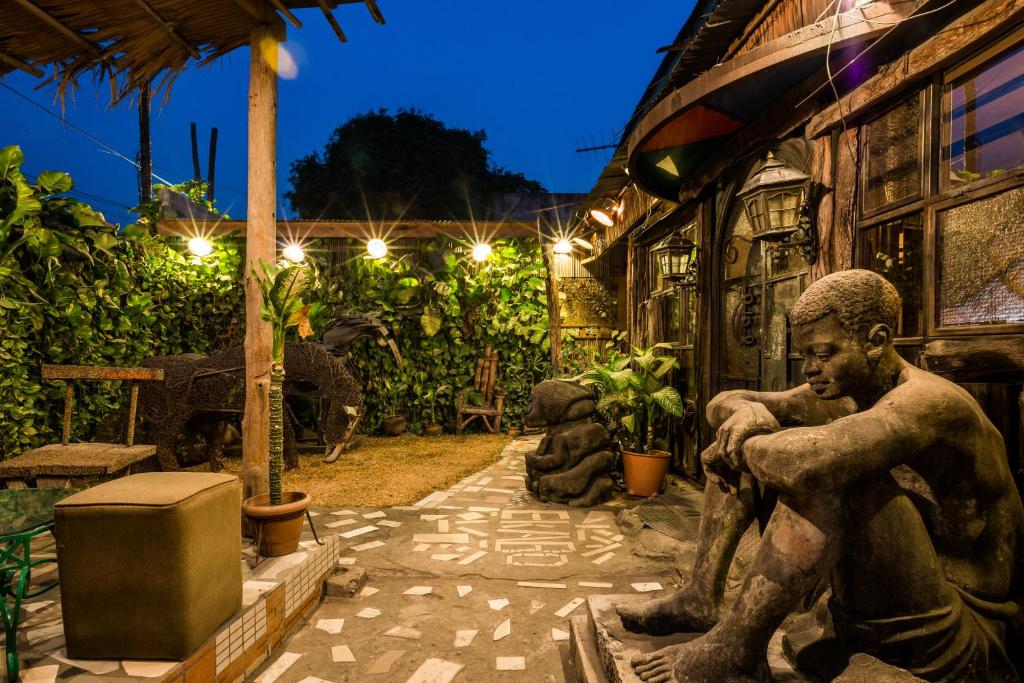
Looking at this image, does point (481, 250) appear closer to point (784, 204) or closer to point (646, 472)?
point (646, 472)

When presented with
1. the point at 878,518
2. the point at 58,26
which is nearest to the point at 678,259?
the point at 878,518

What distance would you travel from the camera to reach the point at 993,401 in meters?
2.32

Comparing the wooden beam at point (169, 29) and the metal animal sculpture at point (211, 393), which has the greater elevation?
the wooden beam at point (169, 29)

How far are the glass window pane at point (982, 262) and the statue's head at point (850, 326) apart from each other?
1173 millimetres

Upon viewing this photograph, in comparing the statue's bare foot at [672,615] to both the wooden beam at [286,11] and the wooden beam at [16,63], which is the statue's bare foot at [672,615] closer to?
the wooden beam at [286,11]

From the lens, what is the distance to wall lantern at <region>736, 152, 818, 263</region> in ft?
11.6

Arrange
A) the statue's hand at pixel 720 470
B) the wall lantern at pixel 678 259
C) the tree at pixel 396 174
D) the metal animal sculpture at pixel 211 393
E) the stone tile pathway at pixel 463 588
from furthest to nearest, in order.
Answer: the tree at pixel 396 174 < the metal animal sculpture at pixel 211 393 < the wall lantern at pixel 678 259 < the stone tile pathway at pixel 463 588 < the statue's hand at pixel 720 470

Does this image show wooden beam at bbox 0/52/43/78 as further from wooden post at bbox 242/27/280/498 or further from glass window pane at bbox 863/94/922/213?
glass window pane at bbox 863/94/922/213

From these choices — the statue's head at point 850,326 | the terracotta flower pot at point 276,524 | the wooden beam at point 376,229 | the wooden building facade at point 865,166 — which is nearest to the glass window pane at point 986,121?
the wooden building facade at point 865,166

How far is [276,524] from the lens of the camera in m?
3.21

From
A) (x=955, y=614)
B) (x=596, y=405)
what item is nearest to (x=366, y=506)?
(x=596, y=405)

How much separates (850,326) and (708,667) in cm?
114

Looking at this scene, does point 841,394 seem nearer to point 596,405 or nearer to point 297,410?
point 596,405

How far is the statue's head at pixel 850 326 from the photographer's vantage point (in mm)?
1625
